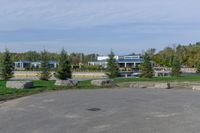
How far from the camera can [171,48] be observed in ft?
353

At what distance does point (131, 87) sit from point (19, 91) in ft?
30.7

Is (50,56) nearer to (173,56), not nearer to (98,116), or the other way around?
(173,56)

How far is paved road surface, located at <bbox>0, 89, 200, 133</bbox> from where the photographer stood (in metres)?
11.2

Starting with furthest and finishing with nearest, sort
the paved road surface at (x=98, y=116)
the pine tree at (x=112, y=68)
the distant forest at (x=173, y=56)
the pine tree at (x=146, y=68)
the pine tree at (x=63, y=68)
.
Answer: the distant forest at (x=173, y=56) → the pine tree at (x=112, y=68) → the pine tree at (x=146, y=68) → the pine tree at (x=63, y=68) → the paved road surface at (x=98, y=116)

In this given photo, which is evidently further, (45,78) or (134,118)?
(45,78)

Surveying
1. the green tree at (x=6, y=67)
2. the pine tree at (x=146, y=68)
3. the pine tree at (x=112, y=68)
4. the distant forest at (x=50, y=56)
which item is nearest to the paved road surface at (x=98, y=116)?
the green tree at (x=6, y=67)

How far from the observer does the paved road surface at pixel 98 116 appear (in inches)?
443

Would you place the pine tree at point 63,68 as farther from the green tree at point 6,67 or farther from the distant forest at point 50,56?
the distant forest at point 50,56

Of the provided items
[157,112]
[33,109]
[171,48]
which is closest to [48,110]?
[33,109]

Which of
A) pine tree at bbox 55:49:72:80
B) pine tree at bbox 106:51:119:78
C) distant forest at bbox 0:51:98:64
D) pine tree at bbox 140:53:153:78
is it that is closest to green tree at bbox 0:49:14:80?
pine tree at bbox 55:49:72:80

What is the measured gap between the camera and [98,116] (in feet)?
44.7

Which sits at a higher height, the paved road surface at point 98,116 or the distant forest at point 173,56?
the distant forest at point 173,56

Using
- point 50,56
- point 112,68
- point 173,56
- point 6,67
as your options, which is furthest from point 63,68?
point 50,56

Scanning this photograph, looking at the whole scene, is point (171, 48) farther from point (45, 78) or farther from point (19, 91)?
point (19, 91)
